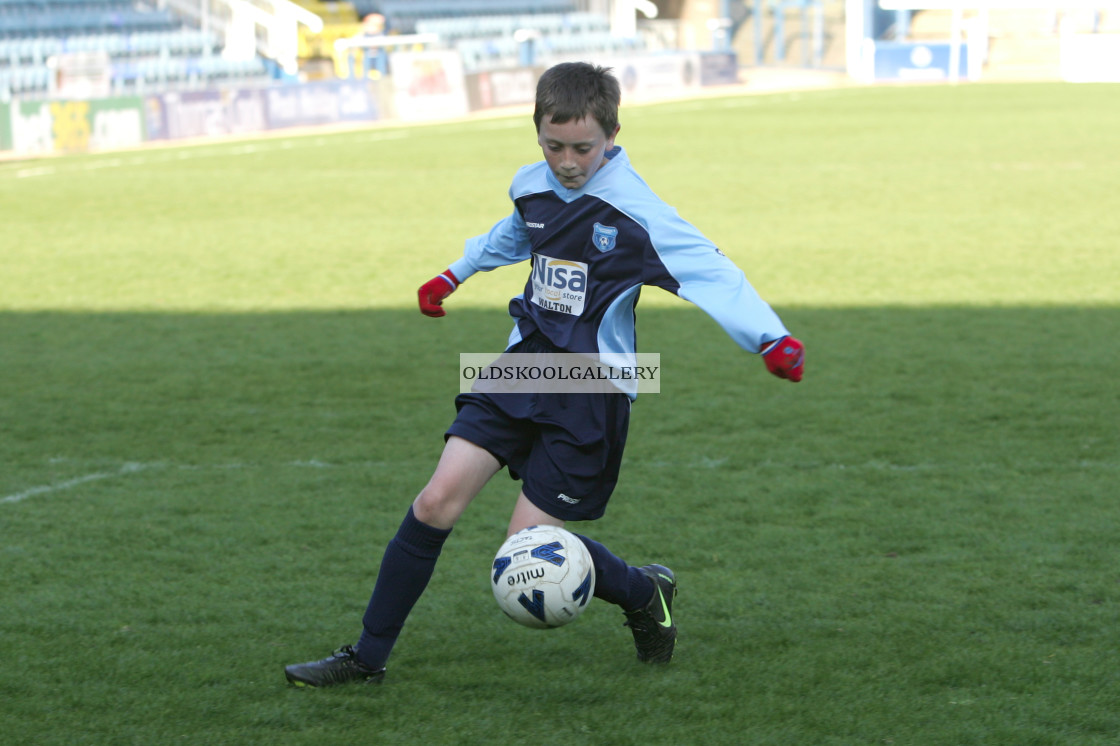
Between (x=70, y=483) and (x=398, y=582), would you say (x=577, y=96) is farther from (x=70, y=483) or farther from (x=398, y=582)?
(x=70, y=483)

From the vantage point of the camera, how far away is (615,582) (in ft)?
10.9

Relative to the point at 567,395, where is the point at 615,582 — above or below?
below

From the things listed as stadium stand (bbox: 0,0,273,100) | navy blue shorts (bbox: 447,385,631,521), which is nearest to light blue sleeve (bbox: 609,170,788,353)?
navy blue shorts (bbox: 447,385,631,521)

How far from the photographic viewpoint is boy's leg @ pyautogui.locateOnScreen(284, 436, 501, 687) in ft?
10.5

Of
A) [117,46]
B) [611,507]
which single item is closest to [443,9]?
[117,46]

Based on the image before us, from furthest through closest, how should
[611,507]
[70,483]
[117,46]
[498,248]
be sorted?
[117,46] → [70,483] → [611,507] → [498,248]

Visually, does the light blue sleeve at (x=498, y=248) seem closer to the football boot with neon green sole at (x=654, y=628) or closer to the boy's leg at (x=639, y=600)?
the boy's leg at (x=639, y=600)

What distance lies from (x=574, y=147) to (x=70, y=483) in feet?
9.75

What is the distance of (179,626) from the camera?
3.68 m

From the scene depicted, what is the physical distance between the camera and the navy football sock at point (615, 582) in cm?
330

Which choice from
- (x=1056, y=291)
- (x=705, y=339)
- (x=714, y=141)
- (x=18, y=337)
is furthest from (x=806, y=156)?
(x=18, y=337)

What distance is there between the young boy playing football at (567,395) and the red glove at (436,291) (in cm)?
35

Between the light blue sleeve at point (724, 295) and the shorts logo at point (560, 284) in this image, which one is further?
the shorts logo at point (560, 284)

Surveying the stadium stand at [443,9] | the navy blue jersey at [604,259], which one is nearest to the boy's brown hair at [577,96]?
the navy blue jersey at [604,259]
